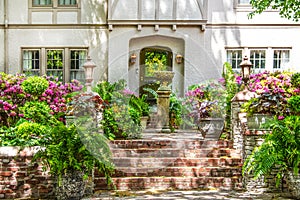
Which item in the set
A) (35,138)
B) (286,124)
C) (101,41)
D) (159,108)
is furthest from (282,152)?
(101,41)

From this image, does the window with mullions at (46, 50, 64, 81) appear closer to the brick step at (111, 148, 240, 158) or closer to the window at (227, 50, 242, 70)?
the window at (227, 50, 242, 70)

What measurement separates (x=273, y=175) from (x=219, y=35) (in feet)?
25.8

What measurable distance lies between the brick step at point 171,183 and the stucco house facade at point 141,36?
663 cm

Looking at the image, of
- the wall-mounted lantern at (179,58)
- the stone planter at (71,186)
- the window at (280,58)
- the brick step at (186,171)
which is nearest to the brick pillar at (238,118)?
the brick step at (186,171)

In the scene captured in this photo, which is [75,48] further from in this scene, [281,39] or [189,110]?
[281,39]

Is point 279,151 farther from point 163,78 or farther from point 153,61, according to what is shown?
point 153,61

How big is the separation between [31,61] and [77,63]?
1658 mm

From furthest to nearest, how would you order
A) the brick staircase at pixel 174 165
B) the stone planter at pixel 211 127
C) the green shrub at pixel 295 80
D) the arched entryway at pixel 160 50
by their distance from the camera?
1. the arched entryway at pixel 160 50
2. the green shrub at pixel 295 80
3. the stone planter at pixel 211 127
4. the brick staircase at pixel 174 165

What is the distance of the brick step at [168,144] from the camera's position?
8.81 meters

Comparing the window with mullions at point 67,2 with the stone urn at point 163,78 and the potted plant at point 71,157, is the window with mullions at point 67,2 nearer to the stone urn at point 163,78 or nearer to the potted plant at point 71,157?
the stone urn at point 163,78

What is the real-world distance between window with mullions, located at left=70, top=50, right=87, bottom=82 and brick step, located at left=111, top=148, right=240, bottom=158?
6736mm

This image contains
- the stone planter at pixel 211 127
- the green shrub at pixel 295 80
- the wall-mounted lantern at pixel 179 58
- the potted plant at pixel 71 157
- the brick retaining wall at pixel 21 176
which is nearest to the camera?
the potted plant at pixel 71 157

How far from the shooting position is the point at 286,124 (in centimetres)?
715

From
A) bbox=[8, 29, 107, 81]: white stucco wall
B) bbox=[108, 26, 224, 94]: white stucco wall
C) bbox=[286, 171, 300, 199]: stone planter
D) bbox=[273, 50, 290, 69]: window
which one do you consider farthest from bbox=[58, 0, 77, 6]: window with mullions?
bbox=[286, 171, 300, 199]: stone planter
